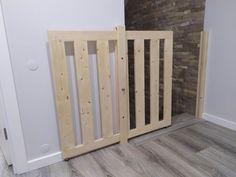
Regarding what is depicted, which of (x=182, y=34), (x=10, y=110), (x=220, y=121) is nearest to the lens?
(x=10, y=110)

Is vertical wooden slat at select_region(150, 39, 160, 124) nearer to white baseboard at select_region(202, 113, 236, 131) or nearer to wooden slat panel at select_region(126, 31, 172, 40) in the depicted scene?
wooden slat panel at select_region(126, 31, 172, 40)

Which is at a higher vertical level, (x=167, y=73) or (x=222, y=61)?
(x=222, y=61)

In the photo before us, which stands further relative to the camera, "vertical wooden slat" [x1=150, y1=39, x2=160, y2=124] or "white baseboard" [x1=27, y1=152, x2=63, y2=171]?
"vertical wooden slat" [x1=150, y1=39, x2=160, y2=124]

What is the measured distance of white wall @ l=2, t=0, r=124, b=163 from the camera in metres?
1.60

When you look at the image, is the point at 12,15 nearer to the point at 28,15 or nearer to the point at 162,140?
the point at 28,15

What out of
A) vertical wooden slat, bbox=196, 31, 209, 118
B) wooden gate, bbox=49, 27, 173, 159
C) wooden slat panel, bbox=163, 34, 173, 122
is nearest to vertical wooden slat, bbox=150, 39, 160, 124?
wooden gate, bbox=49, 27, 173, 159

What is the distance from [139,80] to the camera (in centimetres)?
230

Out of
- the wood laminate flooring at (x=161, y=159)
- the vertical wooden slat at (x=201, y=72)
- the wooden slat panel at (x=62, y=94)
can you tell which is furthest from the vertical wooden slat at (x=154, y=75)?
the wooden slat panel at (x=62, y=94)

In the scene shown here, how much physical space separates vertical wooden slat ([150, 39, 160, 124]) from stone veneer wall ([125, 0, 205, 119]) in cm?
81

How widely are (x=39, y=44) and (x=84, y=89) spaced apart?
1.91ft

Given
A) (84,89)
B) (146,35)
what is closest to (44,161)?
(84,89)

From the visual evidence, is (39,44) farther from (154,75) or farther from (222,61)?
(222,61)

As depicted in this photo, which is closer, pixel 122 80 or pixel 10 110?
pixel 10 110

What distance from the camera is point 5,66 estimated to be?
159 centimetres
